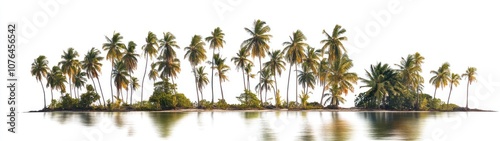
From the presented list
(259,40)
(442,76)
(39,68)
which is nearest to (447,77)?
(442,76)

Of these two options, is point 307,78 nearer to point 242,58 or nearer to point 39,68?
point 242,58

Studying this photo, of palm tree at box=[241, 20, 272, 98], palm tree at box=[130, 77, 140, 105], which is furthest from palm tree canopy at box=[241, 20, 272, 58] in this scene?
palm tree at box=[130, 77, 140, 105]

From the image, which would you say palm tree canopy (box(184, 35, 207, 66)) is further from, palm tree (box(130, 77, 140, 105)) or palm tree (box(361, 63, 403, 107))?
palm tree (box(361, 63, 403, 107))

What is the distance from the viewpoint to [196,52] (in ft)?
227

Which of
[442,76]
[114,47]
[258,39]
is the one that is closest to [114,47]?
[114,47]

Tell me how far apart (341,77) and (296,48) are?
728cm

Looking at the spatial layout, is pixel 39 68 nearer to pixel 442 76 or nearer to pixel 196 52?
pixel 196 52

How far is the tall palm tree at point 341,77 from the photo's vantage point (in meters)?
69.3

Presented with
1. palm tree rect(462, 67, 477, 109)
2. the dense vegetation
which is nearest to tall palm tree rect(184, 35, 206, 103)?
the dense vegetation

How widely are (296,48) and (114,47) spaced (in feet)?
79.3

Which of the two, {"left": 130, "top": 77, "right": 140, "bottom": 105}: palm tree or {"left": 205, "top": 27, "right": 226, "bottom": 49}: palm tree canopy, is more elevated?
{"left": 205, "top": 27, "right": 226, "bottom": 49}: palm tree canopy

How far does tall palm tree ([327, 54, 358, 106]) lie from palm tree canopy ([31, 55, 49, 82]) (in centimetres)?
3974

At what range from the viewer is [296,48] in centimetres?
6838

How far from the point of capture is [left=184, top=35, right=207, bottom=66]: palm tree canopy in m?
68.9
